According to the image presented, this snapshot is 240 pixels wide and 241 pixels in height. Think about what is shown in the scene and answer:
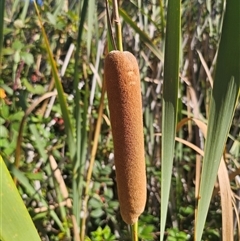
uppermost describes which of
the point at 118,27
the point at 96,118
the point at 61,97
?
the point at 118,27

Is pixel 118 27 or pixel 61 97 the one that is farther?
pixel 61 97

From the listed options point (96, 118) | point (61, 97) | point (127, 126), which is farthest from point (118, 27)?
point (96, 118)

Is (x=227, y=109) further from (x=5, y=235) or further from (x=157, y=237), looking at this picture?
(x=157, y=237)

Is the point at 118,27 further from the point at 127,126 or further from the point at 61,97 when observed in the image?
the point at 61,97

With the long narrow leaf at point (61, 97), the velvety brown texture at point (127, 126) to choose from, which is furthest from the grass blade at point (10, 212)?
the long narrow leaf at point (61, 97)

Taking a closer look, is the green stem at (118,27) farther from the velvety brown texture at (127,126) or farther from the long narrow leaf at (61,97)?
the long narrow leaf at (61,97)
